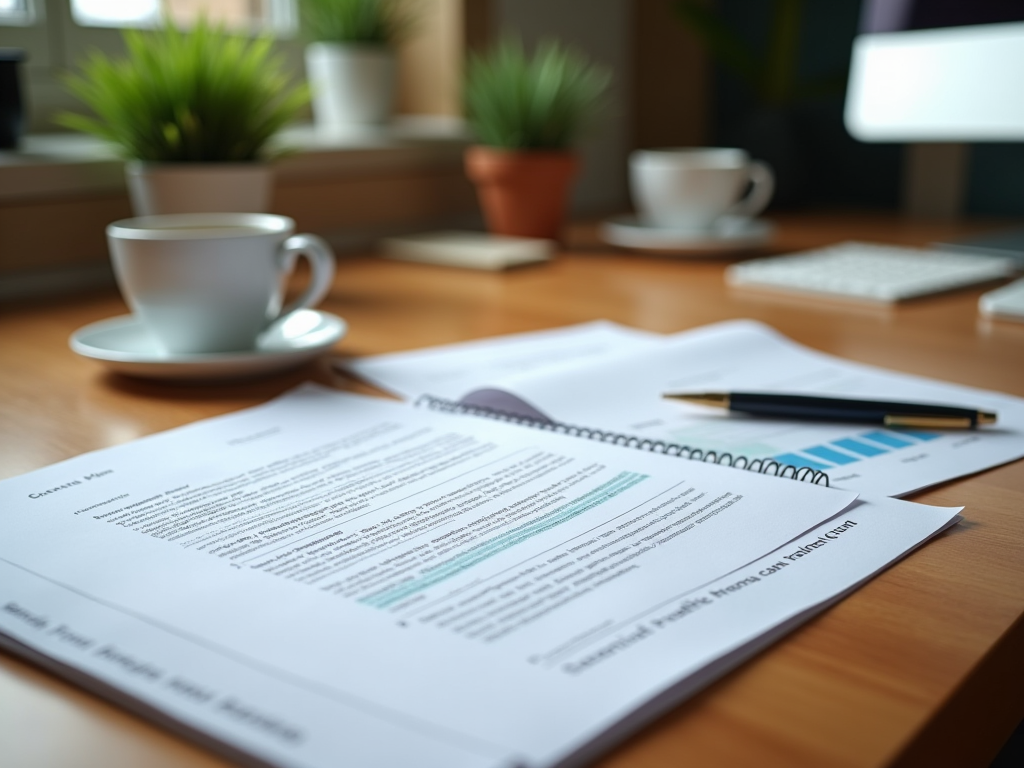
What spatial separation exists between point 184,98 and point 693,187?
23.3 inches

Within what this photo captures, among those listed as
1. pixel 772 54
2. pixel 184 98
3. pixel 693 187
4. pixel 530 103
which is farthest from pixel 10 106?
pixel 772 54

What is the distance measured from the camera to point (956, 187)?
1.53 m

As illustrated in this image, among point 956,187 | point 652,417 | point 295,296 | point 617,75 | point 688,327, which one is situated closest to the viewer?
point 652,417

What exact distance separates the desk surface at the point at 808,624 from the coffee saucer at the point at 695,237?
156mm

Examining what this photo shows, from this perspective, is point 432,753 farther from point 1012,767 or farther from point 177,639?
point 1012,767

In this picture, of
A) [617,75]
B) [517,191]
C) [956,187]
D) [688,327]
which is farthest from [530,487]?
[617,75]

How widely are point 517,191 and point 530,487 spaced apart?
0.82 m

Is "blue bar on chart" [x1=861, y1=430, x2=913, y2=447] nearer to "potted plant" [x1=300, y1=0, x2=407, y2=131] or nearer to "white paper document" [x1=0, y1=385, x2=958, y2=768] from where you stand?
"white paper document" [x1=0, y1=385, x2=958, y2=768]

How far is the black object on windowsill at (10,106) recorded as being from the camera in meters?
0.98

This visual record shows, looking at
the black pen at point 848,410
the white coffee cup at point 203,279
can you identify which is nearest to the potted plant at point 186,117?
the white coffee cup at point 203,279

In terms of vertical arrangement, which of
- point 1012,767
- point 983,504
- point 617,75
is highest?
point 617,75

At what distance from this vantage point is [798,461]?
0.53m

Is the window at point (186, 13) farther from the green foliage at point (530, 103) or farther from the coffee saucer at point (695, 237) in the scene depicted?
the coffee saucer at point (695, 237)

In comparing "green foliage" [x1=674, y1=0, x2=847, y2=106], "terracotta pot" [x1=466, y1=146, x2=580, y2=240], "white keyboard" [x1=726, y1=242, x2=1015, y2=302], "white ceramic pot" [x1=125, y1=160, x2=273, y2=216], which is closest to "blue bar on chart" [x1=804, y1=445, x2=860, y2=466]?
"white keyboard" [x1=726, y1=242, x2=1015, y2=302]
